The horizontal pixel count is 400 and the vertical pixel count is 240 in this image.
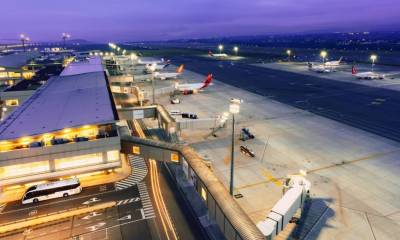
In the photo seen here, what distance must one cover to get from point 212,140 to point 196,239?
28518mm

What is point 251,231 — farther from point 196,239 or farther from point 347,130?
point 347,130

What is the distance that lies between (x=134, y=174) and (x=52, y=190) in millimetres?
11929

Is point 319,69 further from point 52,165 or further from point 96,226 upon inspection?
point 96,226

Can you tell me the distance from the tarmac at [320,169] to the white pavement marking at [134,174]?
10.8 meters

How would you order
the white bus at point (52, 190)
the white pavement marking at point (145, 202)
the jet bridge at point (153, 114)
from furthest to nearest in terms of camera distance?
the jet bridge at point (153, 114) < the white bus at point (52, 190) < the white pavement marking at point (145, 202)

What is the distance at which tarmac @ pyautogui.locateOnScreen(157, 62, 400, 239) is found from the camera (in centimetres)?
3266

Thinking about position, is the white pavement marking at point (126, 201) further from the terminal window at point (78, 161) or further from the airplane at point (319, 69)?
the airplane at point (319, 69)

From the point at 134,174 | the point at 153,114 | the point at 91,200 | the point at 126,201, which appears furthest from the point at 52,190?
the point at 153,114

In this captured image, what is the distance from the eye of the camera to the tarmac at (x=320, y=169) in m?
32.7

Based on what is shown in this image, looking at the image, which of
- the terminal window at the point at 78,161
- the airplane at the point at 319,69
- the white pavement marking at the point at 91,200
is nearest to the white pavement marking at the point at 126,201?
the white pavement marking at the point at 91,200

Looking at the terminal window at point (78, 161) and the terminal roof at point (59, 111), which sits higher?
the terminal roof at point (59, 111)

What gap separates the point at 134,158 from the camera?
5228 cm

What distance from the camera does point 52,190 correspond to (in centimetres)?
3897

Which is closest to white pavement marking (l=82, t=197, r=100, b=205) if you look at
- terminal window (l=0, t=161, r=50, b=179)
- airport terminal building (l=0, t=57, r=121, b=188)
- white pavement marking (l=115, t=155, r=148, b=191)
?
white pavement marking (l=115, t=155, r=148, b=191)
